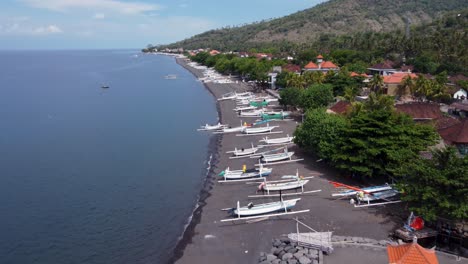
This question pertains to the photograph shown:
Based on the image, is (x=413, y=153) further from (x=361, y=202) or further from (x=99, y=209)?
(x=99, y=209)

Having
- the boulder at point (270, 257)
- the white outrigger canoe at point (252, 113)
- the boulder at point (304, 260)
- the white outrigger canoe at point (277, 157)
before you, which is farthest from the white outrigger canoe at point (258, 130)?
the boulder at point (304, 260)

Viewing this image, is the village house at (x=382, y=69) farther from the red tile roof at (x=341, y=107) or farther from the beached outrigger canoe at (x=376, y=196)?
the beached outrigger canoe at (x=376, y=196)

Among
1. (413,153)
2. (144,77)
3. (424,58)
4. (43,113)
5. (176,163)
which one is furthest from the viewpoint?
(144,77)

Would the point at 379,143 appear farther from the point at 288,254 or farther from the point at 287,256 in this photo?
the point at 287,256

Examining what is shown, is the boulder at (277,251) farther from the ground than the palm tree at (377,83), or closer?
closer

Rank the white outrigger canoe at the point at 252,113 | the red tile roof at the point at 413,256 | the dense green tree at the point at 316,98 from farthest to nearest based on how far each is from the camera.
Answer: the white outrigger canoe at the point at 252,113 → the dense green tree at the point at 316,98 → the red tile roof at the point at 413,256

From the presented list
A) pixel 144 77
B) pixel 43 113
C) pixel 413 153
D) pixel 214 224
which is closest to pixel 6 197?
pixel 214 224
